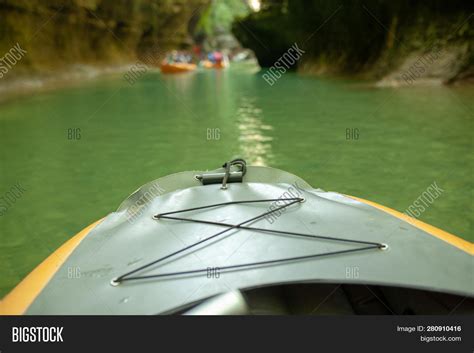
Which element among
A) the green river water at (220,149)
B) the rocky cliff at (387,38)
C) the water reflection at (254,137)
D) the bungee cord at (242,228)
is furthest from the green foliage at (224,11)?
the bungee cord at (242,228)

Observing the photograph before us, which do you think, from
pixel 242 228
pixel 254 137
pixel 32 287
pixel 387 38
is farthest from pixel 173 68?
pixel 32 287

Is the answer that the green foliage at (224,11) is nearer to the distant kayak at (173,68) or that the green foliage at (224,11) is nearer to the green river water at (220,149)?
the distant kayak at (173,68)

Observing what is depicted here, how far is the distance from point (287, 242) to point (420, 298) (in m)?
0.52

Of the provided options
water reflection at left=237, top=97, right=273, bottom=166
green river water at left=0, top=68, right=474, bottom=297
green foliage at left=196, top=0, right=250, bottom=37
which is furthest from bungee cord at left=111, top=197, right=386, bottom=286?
green foliage at left=196, top=0, right=250, bottom=37

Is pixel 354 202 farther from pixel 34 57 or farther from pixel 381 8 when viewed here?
pixel 34 57

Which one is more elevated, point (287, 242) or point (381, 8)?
point (381, 8)

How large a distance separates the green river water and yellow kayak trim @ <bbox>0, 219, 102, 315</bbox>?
3.38ft

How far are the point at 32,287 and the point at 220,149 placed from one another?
13.8 ft

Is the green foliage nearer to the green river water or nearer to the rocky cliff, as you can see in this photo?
the rocky cliff

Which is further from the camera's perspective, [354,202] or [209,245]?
[354,202]

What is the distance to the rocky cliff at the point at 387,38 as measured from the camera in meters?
10.6

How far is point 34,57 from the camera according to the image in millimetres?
14023

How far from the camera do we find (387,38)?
1235cm

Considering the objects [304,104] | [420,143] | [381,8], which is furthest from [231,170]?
[381,8]
